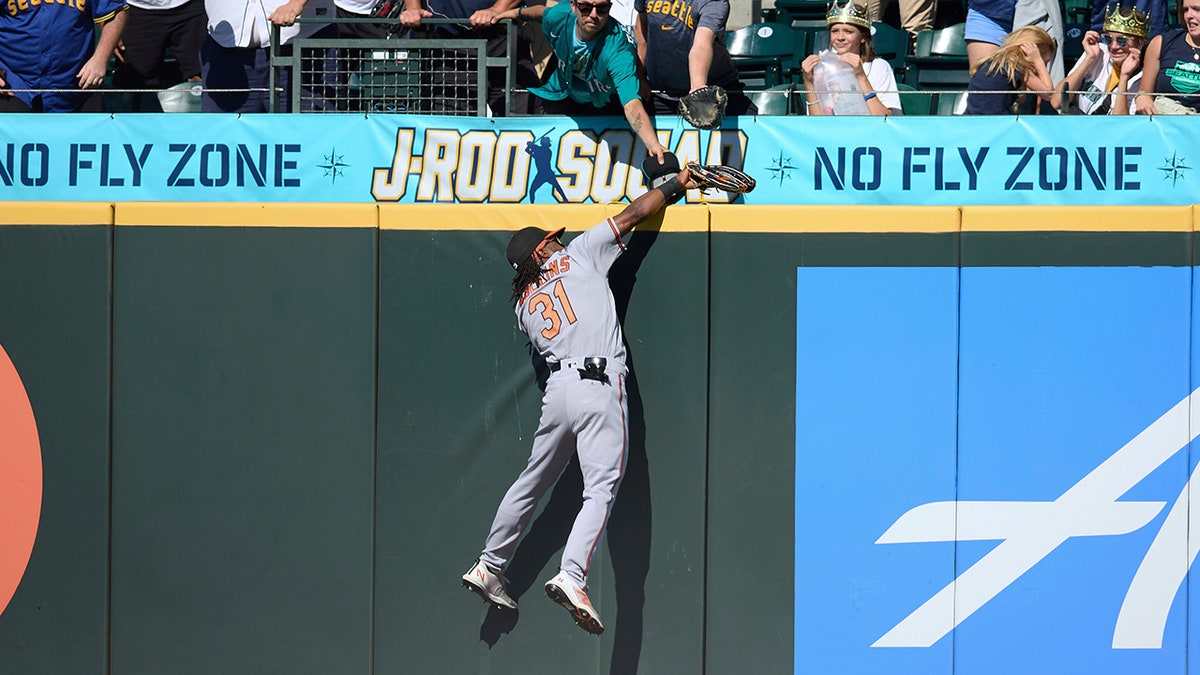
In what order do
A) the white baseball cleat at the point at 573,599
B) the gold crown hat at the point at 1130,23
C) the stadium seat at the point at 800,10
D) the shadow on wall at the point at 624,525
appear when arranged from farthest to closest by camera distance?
the stadium seat at the point at 800,10 < the gold crown hat at the point at 1130,23 < the shadow on wall at the point at 624,525 < the white baseball cleat at the point at 573,599

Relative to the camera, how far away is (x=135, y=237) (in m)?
7.00

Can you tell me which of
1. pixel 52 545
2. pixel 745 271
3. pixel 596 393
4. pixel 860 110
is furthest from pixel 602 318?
pixel 52 545

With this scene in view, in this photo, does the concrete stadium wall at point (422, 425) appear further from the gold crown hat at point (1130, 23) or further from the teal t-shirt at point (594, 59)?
the gold crown hat at point (1130, 23)

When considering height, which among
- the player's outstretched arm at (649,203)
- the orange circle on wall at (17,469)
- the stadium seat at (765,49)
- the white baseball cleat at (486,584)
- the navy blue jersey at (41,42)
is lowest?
the white baseball cleat at (486,584)

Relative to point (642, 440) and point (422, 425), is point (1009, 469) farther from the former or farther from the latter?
point (422, 425)

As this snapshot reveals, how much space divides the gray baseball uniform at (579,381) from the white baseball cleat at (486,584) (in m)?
0.14

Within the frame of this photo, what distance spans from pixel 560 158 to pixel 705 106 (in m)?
0.82

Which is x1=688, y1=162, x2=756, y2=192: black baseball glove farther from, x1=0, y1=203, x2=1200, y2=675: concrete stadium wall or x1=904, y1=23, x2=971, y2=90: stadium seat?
x1=904, y1=23, x2=971, y2=90: stadium seat

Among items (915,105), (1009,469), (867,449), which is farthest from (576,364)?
(915,105)

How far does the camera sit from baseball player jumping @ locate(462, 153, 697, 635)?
6.57 metres

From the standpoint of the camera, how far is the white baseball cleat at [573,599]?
634 cm

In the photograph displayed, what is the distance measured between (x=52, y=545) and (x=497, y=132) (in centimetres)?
322

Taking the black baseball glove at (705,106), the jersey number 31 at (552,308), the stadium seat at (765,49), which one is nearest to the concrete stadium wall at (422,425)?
the jersey number 31 at (552,308)

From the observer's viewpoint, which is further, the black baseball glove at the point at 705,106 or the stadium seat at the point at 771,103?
the stadium seat at the point at 771,103
